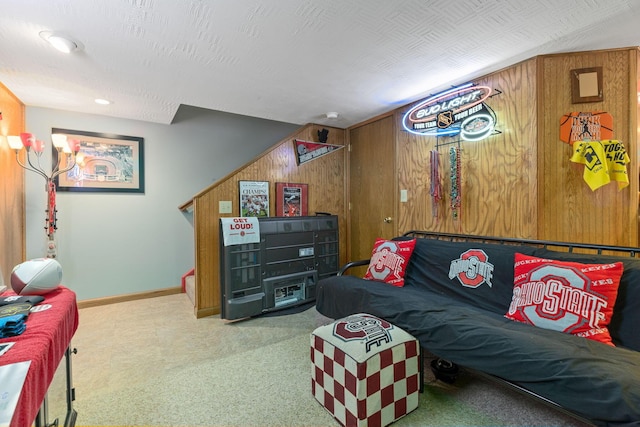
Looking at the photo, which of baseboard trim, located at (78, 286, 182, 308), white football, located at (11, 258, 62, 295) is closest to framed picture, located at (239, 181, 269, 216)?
baseboard trim, located at (78, 286, 182, 308)

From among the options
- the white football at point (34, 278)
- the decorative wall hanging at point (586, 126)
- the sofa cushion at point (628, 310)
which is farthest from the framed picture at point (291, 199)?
the sofa cushion at point (628, 310)

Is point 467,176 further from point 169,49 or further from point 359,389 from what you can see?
point 169,49

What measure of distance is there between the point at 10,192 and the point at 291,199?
2.77m

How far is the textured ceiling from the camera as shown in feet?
5.13

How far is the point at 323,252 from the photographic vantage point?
347cm

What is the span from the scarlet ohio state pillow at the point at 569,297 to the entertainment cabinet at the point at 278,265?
2.07 m

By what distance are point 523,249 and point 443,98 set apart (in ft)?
5.07

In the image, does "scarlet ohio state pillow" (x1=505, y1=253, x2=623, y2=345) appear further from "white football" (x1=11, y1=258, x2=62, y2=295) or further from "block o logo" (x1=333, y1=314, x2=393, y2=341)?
"white football" (x1=11, y1=258, x2=62, y2=295)

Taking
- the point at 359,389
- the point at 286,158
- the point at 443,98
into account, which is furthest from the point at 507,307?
the point at 286,158

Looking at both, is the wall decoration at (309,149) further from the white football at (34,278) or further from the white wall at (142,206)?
the white football at (34,278)

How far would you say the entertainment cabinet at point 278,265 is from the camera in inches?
112

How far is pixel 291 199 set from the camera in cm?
369

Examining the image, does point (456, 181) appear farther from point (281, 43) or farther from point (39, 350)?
point (39, 350)

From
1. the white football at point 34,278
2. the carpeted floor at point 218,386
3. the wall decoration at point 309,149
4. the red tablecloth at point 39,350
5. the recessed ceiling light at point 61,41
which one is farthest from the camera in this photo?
the wall decoration at point 309,149
